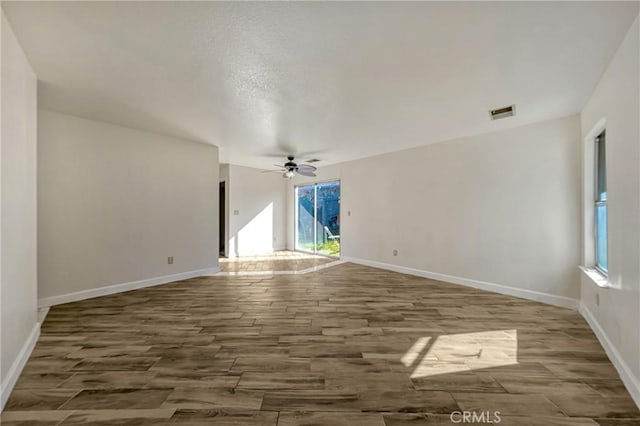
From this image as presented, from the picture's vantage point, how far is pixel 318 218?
732cm

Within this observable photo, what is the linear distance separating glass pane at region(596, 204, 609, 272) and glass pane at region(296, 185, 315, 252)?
567 cm

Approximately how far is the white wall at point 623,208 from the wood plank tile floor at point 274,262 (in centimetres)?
435

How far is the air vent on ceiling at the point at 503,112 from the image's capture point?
10.0 ft

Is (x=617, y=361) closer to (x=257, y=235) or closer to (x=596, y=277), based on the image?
(x=596, y=277)

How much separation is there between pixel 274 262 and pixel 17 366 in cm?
436

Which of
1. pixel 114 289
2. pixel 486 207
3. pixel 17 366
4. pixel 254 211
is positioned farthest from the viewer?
pixel 254 211

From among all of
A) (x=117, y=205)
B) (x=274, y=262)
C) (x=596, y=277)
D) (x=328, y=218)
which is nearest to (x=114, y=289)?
(x=117, y=205)

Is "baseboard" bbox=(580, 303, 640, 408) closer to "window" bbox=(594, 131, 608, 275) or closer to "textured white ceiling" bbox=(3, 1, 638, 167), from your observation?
"window" bbox=(594, 131, 608, 275)

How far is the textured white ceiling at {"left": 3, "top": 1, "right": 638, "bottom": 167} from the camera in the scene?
162 cm

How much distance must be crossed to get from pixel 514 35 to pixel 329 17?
132 centimetres

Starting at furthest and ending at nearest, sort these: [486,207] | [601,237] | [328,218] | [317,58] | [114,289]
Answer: [328,218], [486,207], [114,289], [601,237], [317,58]

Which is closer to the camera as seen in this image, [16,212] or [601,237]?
[16,212]

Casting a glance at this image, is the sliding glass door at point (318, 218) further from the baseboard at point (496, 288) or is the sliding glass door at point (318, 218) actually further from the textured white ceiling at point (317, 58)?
the textured white ceiling at point (317, 58)

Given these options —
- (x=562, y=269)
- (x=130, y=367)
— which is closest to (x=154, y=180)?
(x=130, y=367)
